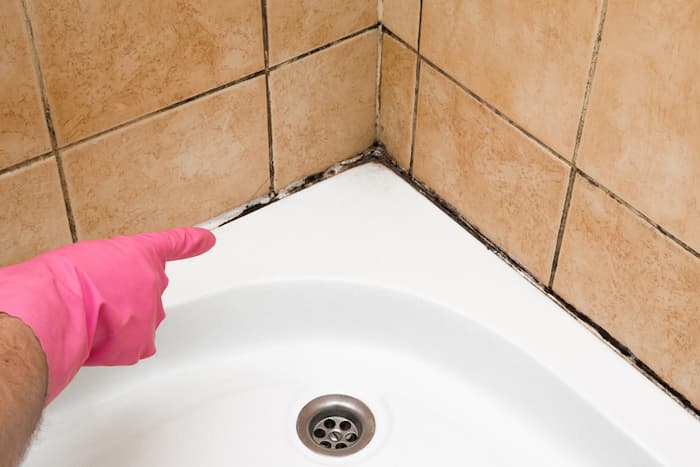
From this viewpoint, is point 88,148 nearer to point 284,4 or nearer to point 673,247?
point 284,4

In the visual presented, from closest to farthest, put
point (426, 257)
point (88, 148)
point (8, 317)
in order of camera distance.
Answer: point (8, 317)
point (88, 148)
point (426, 257)

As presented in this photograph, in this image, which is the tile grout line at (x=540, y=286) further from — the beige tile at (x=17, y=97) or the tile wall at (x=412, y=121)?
the beige tile at (x=17, y=97)

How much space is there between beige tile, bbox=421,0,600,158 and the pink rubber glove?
28cm

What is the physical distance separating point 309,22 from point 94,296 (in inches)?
13.8

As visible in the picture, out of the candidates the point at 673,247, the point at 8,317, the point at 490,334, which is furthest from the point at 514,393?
the point at 8,317

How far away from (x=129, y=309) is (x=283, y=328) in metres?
0.26

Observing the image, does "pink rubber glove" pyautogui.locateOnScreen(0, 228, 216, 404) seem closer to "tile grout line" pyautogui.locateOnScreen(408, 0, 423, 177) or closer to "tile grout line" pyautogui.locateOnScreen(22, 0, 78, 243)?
"tile grout line" pyautogui.locateOnScreen(22, 0, 78, 243)

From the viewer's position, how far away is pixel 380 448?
90cm

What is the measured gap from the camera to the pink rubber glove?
2.23 feet

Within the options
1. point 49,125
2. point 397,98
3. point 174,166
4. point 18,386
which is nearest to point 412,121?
point 397,98

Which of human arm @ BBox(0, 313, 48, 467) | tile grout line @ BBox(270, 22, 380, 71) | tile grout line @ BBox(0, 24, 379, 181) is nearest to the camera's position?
human arm @ BBox(0, 313, 48, 467)

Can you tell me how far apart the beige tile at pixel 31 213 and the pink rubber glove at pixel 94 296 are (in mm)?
122

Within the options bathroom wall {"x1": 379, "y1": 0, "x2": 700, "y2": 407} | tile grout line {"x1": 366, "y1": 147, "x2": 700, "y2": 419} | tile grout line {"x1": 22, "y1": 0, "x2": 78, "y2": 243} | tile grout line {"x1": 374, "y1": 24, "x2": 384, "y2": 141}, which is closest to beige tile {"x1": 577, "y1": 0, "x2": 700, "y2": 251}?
bathroom wall {"x1": 379, "y1": 0, "x2": 700, "y2": 407}

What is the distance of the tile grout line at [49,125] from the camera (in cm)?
75
